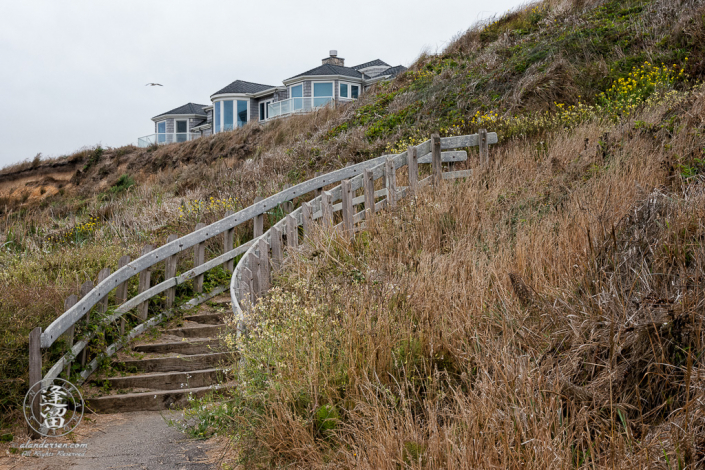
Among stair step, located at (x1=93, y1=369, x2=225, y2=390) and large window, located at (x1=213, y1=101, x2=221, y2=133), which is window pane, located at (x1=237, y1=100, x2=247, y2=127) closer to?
large window, located at (x1=213, y1=101, x2=221, y2=133)

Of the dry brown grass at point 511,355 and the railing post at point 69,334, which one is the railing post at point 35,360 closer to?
the railing post at point 69,334

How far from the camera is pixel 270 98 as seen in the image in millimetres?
43656

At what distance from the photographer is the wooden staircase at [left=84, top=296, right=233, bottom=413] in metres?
5.79

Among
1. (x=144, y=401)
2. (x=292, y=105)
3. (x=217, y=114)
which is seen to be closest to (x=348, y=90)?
(x=292, y=105)

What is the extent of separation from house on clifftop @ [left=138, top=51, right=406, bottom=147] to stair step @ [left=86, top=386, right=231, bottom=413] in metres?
30.2

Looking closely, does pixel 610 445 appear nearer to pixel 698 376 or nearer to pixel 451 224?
pixel 698 376

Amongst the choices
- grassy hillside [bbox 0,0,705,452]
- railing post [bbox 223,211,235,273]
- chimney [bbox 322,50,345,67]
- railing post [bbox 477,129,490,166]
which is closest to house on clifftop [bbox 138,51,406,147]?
chimney [bbox 322,50,345,67]

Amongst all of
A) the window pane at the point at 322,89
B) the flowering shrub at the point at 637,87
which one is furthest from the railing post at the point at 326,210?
the window pane at the point at 322,89

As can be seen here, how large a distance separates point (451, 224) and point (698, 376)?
4.34 m

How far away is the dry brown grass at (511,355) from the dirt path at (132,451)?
819 millimetres

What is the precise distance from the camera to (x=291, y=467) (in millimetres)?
3213

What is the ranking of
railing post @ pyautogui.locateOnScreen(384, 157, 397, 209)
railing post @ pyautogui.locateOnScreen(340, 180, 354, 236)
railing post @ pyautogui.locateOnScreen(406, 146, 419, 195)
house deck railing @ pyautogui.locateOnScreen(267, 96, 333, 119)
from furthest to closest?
house deck railing @ pyautogui.locateOnScreen(267, 96, 333, 119)
railing post @ pyautogui.locateOnScreen(406, 146, 419, 195)
railing post @ pyautogui.locateOnScreen(384, 157, 397, 209)
railing post @ pyautogui.locateOnScreen(340, 180, 354, 236)

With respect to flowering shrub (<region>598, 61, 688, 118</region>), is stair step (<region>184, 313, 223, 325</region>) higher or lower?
lower

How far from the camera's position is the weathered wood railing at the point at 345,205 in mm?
6598
